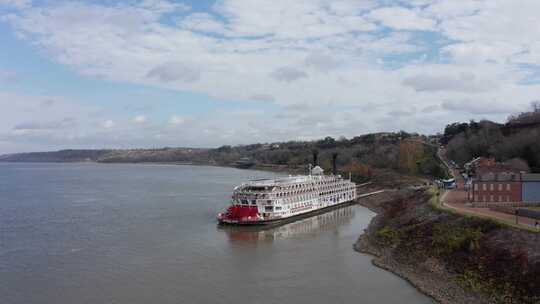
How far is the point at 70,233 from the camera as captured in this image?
4566cm

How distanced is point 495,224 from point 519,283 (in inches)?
333

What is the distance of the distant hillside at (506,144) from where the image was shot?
64.8 metres

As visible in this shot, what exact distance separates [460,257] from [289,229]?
71.2 ft

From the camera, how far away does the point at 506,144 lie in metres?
72.4

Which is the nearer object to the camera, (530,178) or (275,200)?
(530,178)

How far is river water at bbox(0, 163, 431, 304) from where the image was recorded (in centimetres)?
2744

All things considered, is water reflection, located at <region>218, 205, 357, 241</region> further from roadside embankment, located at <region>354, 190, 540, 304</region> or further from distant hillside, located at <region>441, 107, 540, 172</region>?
distant hillside, located at <region>441, 107, 540, 172</region>

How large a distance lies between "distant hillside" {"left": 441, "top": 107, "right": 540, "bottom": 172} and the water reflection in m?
25.9

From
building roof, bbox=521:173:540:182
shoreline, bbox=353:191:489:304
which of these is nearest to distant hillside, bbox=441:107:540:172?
building roof, bbox=521:173:540:182

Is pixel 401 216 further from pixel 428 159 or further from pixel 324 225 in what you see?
pixel 428 159

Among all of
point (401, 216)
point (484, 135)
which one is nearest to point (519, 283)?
point (401, 216)

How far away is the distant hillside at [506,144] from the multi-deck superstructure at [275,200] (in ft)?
85.1

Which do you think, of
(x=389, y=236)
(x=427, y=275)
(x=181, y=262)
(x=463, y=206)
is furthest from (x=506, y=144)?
(x=181, y=262)

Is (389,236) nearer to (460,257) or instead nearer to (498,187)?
(460,257)
